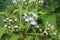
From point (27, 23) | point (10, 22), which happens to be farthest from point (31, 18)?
point (10, 22)

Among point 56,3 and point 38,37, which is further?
point 56,3

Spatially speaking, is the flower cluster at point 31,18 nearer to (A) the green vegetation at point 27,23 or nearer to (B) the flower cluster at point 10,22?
(A) the green vegetation at point 27,23

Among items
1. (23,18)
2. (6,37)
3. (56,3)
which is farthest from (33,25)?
(56,3)

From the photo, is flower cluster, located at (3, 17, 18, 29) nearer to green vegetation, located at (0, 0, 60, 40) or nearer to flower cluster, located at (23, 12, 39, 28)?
green vegetation, located at (0, 0, 60, 40)

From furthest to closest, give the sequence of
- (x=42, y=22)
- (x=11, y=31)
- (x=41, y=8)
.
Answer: (x=41, y=8) → (x=42, y=22) → (x=11, y=31)

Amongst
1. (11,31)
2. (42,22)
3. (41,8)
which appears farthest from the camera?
(41,8)

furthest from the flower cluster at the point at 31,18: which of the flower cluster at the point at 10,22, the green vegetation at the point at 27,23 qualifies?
the flower cluster at the point at 10,22

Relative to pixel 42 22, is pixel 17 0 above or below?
above

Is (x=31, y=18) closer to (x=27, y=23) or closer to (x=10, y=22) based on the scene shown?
(x=27, y=23)

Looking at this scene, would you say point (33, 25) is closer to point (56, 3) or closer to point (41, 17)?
point (41, 17)

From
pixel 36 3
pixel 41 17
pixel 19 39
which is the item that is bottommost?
pixel 19 39

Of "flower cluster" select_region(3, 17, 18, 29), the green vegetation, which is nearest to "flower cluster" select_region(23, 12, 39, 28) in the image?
the green vegetation
